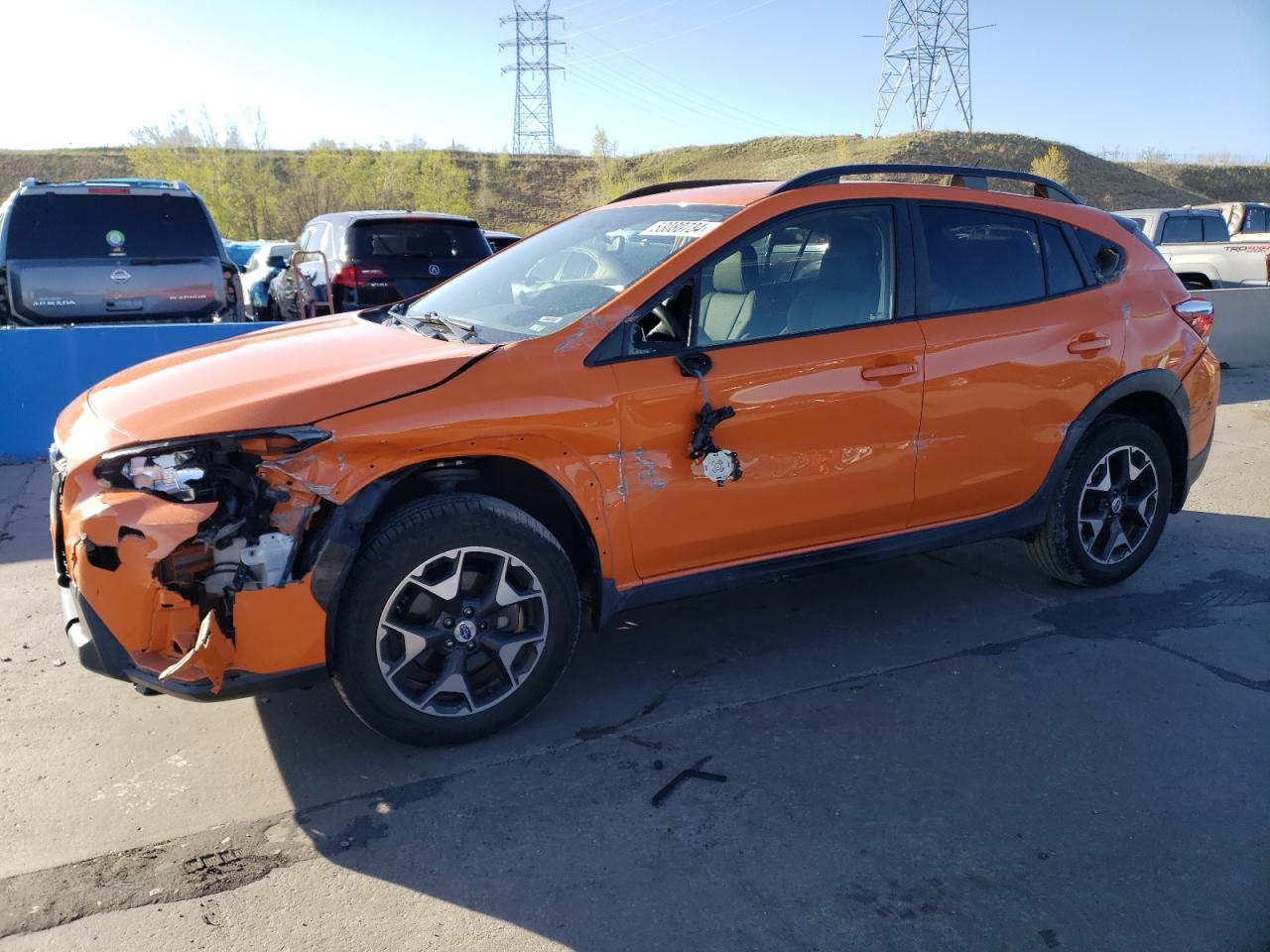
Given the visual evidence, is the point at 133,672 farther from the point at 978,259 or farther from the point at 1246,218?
the point at 1246,218

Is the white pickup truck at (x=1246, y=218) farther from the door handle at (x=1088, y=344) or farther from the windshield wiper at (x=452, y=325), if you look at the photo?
the windshield wiper at (x=452, y=325)

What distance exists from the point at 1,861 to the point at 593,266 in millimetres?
2778

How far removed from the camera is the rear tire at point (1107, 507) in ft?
15.2

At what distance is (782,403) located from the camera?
3.66m

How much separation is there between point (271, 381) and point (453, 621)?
98cm

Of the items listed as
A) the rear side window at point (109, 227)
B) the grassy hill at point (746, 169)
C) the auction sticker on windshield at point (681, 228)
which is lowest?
the auction sticker on windshield at point (681, 228)

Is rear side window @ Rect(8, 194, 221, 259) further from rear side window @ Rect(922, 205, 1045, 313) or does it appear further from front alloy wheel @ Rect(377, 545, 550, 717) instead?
rear side window @ Rect(922, 205, 1045, 313)

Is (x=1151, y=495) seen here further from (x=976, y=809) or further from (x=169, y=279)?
(x=169, y=279)

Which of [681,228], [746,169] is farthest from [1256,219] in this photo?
[746,169]

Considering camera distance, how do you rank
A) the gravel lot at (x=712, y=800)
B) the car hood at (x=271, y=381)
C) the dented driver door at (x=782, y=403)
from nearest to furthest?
the gravel lot at (x=712, y=800) → the car hood at (x=271, y=381) → the dented driver door at (x=782, y=403)

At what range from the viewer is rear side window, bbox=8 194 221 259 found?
8234mm

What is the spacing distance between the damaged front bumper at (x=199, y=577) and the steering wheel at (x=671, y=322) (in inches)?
51.8

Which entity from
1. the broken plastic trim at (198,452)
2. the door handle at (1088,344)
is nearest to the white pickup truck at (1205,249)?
the door handle at (1088,344)

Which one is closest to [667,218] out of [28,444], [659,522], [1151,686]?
[659,522]
